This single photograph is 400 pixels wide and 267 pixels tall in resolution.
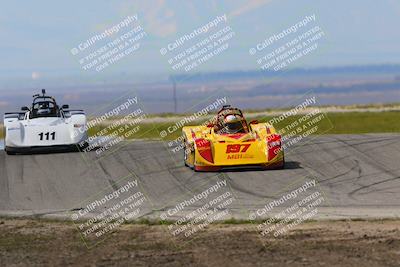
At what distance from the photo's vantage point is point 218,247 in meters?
11.9

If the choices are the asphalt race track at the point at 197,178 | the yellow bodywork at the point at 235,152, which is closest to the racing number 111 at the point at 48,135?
the asphalt race track at the point at 197,178

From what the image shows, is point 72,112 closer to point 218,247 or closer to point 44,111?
point 44,111

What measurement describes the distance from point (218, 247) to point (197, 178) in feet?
25.0

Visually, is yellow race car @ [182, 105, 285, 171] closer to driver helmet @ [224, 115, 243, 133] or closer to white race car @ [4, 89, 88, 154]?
driver helmet @ [224, 115, 243, 133]

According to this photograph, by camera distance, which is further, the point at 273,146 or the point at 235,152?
the point at 235,152

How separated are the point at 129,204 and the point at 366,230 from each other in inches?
201

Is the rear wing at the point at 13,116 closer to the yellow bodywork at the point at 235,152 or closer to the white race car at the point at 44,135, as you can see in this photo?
the white race car at the point at 44,135

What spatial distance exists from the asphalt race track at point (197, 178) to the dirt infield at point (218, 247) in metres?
1.47

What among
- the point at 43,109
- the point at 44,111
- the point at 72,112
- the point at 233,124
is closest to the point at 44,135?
the point at 44,111

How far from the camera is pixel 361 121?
4553cm

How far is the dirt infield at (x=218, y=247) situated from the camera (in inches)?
435

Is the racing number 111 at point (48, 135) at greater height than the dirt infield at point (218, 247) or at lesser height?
greater

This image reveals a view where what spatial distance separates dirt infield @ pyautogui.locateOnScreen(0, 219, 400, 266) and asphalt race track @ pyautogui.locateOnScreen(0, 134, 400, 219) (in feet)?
4.82

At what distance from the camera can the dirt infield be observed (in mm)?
11055
